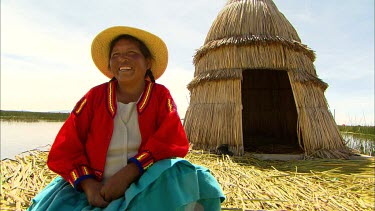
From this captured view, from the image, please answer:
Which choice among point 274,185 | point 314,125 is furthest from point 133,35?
point 314,125

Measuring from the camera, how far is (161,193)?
1.38 m

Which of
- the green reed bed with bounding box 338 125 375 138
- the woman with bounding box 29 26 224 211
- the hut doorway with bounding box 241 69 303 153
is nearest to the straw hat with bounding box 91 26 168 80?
the woman with bounding box 29 26 224 211

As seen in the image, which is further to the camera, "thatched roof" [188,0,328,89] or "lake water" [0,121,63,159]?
"lake water" [0,121,63,159]

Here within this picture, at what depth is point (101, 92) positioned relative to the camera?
5.73 ft

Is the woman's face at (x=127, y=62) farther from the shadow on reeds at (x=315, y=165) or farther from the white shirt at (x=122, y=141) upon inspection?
the shadow on reeds at (x=315, y=165)

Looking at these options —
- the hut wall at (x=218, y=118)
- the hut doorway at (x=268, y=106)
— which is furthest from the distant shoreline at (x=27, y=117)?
the hut wall at (x=218, y=118)

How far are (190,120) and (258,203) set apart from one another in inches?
119

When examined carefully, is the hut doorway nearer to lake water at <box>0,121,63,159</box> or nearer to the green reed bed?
lake water at <box>0,121,63,159</box>

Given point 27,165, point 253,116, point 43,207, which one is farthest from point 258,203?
point 253,116

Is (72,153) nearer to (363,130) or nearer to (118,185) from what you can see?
(118,185)

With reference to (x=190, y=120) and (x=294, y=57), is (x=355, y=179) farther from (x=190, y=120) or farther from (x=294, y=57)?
(x=190, y=120)

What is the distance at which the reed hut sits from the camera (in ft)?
15.7

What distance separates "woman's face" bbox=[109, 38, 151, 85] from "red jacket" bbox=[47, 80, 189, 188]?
95mm

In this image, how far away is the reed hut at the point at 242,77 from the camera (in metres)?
4.79
